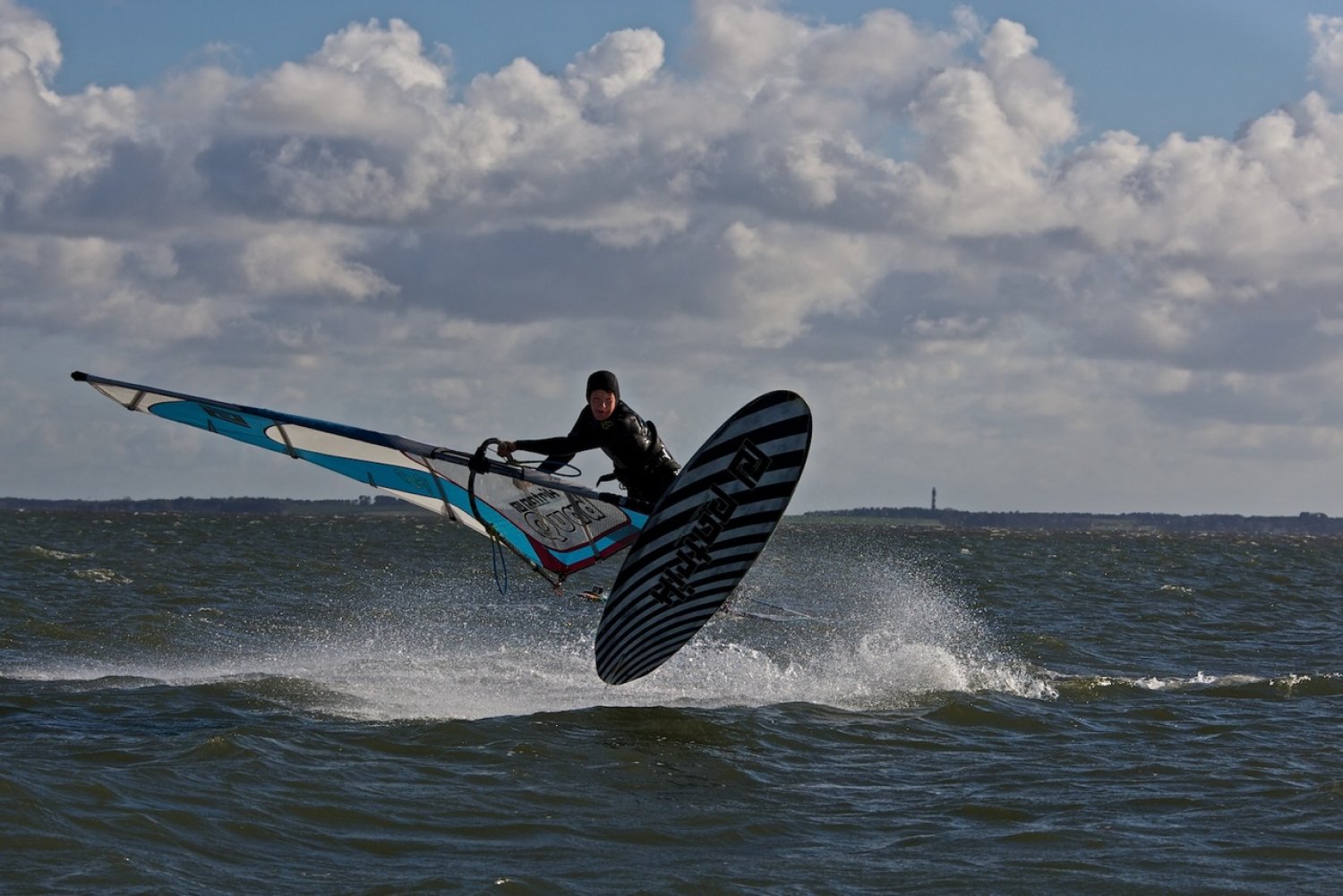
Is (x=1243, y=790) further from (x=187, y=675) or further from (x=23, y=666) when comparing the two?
(x=23, y=666)

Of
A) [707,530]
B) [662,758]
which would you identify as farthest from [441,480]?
[662,758]

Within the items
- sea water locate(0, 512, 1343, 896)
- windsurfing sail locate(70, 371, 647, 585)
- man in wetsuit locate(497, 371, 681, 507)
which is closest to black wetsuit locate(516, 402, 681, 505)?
man in wetsuit locate(497, 371, 681, 507)

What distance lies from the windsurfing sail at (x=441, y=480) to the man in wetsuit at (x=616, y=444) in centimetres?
39

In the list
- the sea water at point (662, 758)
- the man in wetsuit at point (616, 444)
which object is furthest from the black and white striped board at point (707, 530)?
the sea water at point (662, 758)

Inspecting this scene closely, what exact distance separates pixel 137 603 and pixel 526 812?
13852mm

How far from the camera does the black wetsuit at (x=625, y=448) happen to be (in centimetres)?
1078

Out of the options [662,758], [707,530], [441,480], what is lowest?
[662,758]

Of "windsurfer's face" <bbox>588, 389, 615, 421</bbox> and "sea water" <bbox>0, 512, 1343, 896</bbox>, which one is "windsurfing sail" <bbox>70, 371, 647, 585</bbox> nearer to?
"windsurfer's face" <bbox>588, 389, 615, 421</bbox>

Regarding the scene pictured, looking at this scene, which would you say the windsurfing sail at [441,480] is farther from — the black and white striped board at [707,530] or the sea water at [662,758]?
the sea water at [662,758]

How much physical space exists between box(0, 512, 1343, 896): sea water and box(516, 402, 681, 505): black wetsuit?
104cm

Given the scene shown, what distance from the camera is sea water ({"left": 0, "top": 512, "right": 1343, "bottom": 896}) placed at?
723 cm

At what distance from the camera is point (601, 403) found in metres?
10.6

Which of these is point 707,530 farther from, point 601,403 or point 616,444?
point 601,403

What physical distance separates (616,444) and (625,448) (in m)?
0.07
